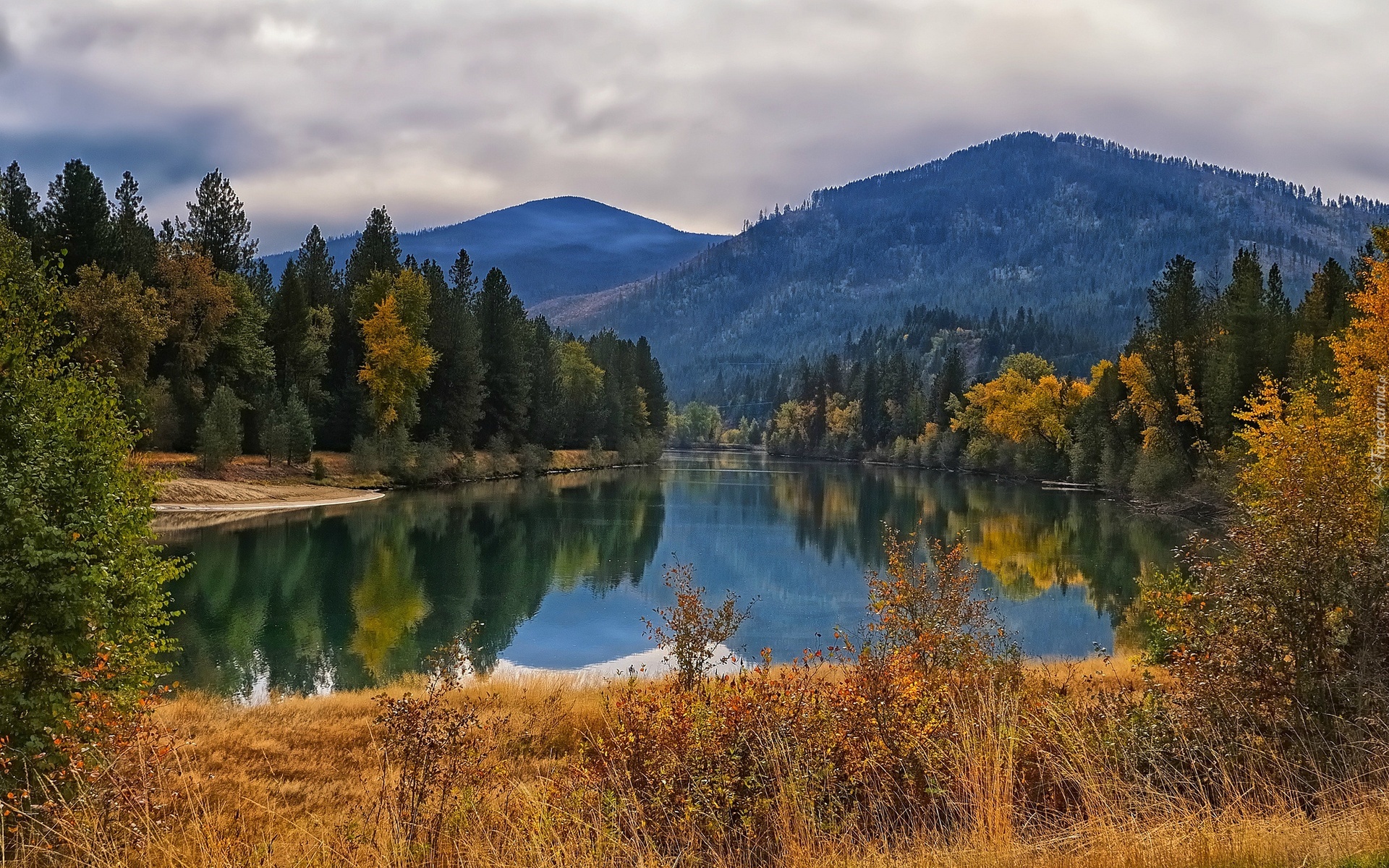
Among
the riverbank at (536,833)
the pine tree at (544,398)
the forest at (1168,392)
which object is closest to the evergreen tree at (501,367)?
the pine tree at (544,398)

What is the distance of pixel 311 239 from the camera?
75.4 meters

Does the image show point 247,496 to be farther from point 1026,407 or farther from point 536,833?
point 1026,407

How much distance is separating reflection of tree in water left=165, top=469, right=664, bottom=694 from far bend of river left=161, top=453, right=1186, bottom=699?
0.11m

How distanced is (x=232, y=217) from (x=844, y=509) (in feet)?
151

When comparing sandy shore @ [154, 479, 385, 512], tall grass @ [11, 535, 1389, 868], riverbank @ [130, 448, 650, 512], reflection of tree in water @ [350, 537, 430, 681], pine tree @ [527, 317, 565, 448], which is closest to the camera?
tall grass @ [11, 535, 1389, 868]

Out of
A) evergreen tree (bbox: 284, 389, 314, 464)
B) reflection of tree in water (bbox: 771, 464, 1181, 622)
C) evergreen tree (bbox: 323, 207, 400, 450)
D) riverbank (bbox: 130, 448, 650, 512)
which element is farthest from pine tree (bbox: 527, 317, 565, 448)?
evergreen tree (bbox: 284, 389, 314, 464)

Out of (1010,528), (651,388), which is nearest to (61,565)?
(1010,528)

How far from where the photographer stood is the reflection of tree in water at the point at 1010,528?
38438mm

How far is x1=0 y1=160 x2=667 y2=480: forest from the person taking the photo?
2028 inches

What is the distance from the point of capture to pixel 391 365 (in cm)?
6675

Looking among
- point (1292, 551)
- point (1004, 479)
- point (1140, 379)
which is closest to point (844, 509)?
point (1140, 379)

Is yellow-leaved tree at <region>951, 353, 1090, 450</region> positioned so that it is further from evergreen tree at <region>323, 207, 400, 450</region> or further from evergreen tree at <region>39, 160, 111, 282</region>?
evergreen tree at <region>39, 160, 111, 282</region>

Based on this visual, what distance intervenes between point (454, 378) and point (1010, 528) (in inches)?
1745

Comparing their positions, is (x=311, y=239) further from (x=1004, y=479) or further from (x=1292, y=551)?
(x=1292, y=551)
